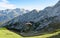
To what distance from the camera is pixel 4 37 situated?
54.6 m

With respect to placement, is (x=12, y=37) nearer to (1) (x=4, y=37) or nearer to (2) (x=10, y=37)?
(2) (x=10, y=37)

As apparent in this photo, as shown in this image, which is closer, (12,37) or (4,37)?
(4,37)

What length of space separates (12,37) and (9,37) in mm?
1394

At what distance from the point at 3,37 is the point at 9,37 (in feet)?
8.77

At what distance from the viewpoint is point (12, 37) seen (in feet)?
192

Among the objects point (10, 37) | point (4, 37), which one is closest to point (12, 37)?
point (10, 37)

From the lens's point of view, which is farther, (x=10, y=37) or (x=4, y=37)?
(x=10, y=37)

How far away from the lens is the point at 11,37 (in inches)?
2275

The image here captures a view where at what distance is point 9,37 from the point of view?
57.6 metres

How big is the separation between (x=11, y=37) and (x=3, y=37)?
3340 millimetres

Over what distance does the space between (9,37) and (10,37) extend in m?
0.81

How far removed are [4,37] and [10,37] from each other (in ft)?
13.7

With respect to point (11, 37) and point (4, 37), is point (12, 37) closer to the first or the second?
point (11, 37)
